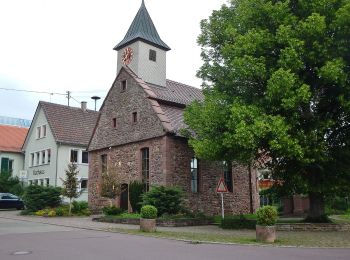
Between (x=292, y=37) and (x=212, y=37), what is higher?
(x=212, y=37)

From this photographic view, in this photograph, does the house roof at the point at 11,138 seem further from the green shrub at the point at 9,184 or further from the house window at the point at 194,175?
the house window at the point at 194,175

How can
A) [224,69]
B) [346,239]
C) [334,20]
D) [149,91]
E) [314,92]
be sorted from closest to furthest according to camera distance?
[346,239], [334,20], [314,92], [224,69], [149,91]

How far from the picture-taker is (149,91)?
28.6 m

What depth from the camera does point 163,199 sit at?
2241cm

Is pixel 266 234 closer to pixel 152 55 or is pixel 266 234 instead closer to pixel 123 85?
pixel 123 85

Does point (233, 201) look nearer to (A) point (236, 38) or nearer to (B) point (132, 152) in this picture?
(B) point (132, 152)

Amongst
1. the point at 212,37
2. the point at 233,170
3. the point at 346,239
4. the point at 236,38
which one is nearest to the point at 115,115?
the point at 233,170

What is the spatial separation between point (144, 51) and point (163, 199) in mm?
12944

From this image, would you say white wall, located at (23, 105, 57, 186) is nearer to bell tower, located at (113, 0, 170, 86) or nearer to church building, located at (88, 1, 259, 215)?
church building, located at (88, 1, 259, 215)

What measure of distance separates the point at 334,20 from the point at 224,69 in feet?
19.0

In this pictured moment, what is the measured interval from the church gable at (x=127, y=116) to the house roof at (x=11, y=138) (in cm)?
2091

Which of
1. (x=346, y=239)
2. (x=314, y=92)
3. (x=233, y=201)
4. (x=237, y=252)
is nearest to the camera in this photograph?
(x=237, y=252)

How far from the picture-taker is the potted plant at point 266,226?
1399 cm

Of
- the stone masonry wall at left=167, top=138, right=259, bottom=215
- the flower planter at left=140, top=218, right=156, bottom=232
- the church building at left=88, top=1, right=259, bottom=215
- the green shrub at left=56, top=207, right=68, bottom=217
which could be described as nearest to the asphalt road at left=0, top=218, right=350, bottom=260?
the flower planter at left=140, top=218, right=156, bottom=232
